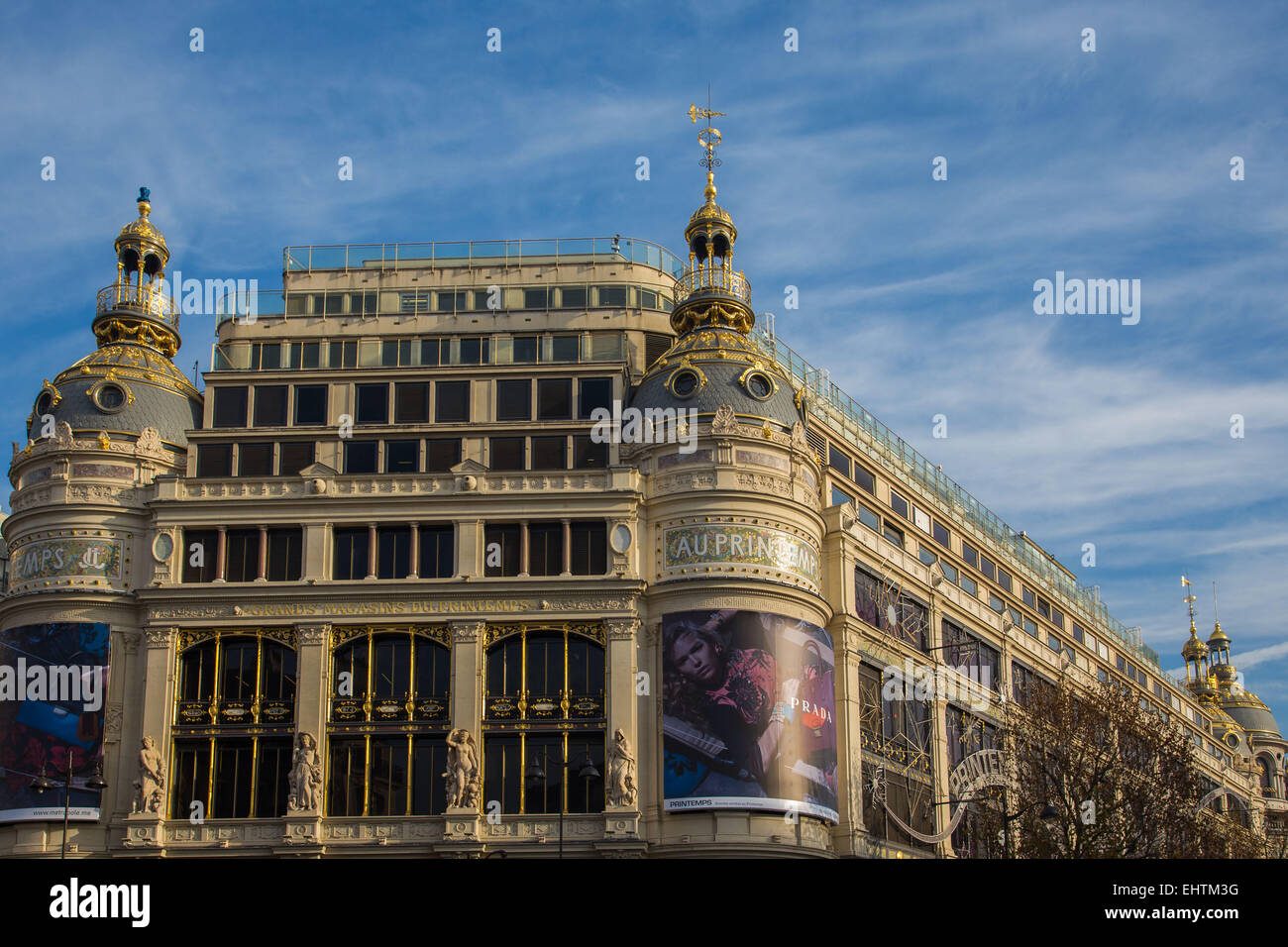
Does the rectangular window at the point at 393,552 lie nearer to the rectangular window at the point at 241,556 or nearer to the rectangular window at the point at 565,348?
the rectangular window at the point at 241,556

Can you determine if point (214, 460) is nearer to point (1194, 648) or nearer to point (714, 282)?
point (714, 282)

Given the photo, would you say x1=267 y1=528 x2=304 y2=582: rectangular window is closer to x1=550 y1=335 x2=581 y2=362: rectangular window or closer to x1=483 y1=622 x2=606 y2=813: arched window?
x1=483 y1=622 x2=606 y2=813: arched window

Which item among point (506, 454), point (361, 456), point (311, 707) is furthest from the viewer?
point (361, 456)

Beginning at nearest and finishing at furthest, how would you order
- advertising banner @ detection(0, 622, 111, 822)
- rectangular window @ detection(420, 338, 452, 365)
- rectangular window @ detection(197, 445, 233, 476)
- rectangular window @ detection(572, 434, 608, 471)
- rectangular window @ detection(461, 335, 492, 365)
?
advertising banner @ detection(0, 622, 111, 822) < rectangular window @ detection(572, 434, 608, 471) < rectangular window @ detection(197, 445, 233, 476) < rectangular window @ detection(461, 335, 492, 365) < rectangular window @ detection(420, 338, 452, 365)

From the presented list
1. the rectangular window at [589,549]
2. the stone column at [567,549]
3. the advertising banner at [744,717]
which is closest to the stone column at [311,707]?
the stone column at [567,549]

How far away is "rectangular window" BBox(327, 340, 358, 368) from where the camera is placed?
84.7 meters

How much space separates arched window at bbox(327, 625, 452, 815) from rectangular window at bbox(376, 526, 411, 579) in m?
2.94

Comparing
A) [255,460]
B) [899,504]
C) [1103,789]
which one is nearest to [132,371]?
[255,460]

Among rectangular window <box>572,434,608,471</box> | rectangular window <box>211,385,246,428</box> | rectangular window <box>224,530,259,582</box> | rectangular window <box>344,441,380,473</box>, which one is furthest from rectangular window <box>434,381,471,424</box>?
rectangular window <box>224,530,259,582</box>

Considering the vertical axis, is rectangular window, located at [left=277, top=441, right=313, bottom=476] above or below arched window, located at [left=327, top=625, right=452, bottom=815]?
above

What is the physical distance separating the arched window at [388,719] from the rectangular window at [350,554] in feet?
9.44

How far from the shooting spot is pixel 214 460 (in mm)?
81062

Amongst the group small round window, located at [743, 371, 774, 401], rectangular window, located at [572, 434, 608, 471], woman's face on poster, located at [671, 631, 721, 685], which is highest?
small round window, located at [743, 371, 774, 401]

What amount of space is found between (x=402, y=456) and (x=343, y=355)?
7.94 metres
